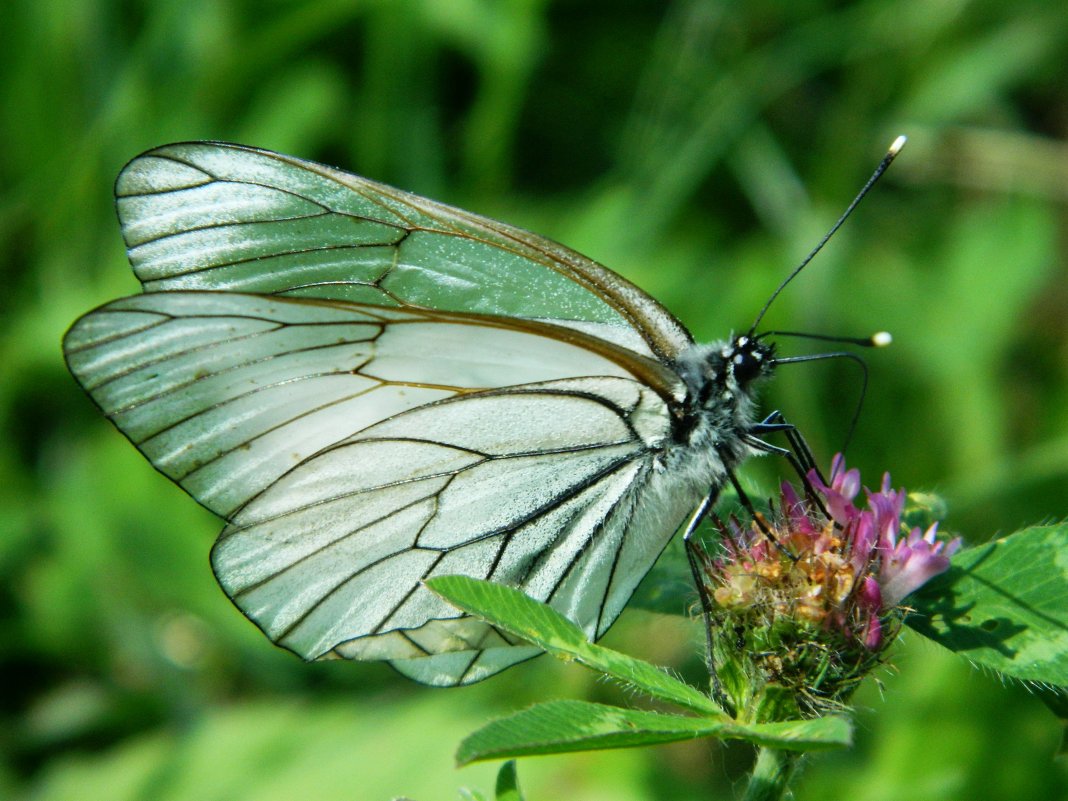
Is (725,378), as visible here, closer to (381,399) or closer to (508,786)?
(381,399)

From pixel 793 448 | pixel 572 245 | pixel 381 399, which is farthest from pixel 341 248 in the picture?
pixel 572 245

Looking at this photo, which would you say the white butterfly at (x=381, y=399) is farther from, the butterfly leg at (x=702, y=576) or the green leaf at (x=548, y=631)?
the green leaf at (x=548, y=631)

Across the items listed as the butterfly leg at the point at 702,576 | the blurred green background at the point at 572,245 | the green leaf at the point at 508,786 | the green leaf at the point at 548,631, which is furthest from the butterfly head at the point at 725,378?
the blurred green background at the point at 572,245

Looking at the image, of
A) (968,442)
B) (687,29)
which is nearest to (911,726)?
(968,442)

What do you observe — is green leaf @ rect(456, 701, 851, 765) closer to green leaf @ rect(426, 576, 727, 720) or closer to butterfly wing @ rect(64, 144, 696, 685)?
green leaf @ rect(426, 576, 727, 720)

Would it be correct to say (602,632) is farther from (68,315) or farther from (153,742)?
(68,315)

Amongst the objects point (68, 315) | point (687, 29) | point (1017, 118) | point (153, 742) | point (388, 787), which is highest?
point (1017, 118)
